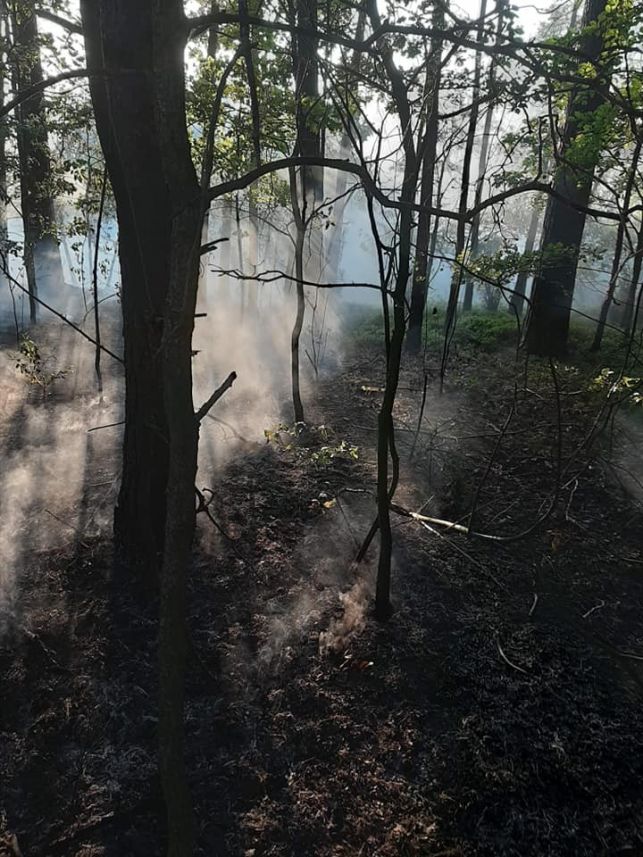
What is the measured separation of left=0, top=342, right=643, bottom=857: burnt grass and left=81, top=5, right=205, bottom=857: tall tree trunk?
72cm

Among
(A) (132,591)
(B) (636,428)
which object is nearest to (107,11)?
(A) (132,591)

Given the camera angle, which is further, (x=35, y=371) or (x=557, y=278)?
(x=557, y=278)

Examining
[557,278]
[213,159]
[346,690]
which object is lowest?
[346,690]

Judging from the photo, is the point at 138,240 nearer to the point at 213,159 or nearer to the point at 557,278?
the point at 213,159

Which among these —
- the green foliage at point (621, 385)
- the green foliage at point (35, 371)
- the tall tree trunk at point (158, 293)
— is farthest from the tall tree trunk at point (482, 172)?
the green foliage at point (35, 371)

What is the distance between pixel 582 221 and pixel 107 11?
8.26 meters

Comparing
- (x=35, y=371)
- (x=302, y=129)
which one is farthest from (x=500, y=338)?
(x=35, y=371)

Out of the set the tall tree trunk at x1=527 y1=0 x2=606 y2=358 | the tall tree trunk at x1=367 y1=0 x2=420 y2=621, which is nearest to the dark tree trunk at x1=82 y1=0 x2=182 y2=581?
the tall tree trunk at x1=367 y1=0 x2=420 y2=621

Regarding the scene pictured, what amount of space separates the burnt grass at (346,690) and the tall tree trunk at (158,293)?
721mm

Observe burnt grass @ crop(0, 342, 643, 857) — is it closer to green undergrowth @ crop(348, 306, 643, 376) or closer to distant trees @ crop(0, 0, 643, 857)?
distant trees @ crop(0, 0, 643, 857)

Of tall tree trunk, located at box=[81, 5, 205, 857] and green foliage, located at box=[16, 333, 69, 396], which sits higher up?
tall tree trunk, located at box=[81, 5, 205, 857]

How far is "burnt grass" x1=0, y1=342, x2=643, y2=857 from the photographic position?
3.03 meters

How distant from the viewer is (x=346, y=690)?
381cm

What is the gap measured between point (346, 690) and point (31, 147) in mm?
11667
